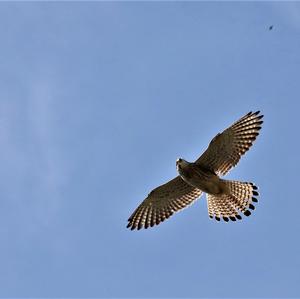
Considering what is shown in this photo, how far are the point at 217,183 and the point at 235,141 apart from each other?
109 centimetres

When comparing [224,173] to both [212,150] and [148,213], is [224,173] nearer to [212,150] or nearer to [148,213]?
[212,150]

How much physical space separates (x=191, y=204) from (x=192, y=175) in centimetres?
123

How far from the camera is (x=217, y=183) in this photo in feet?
82.1

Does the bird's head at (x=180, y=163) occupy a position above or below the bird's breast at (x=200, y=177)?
above

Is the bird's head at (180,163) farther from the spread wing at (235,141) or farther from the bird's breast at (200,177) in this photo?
the spread wing at (235,141)

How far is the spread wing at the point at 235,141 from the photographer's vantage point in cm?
2477

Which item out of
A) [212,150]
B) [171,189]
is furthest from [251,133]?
[171,189]

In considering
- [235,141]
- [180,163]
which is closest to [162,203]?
[180,163]

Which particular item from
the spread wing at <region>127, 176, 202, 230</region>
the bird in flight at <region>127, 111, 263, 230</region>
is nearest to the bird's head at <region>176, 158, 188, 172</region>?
the bird in flight at <region>127, 111, 263, 230</region>

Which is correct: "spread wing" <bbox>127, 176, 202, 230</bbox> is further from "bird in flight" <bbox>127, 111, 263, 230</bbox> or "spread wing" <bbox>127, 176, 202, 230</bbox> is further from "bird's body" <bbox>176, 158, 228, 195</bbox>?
"bird's body" <bbox>176, 158, 228, 195</bbox>

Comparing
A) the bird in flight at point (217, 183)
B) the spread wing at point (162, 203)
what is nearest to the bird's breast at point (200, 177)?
the bird in flight at point (217, 183)

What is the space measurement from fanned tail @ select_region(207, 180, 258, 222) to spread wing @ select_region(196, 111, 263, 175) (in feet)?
1.73

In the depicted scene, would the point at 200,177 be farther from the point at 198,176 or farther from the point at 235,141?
the point at 235,141

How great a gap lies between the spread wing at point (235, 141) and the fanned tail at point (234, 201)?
53 cm
